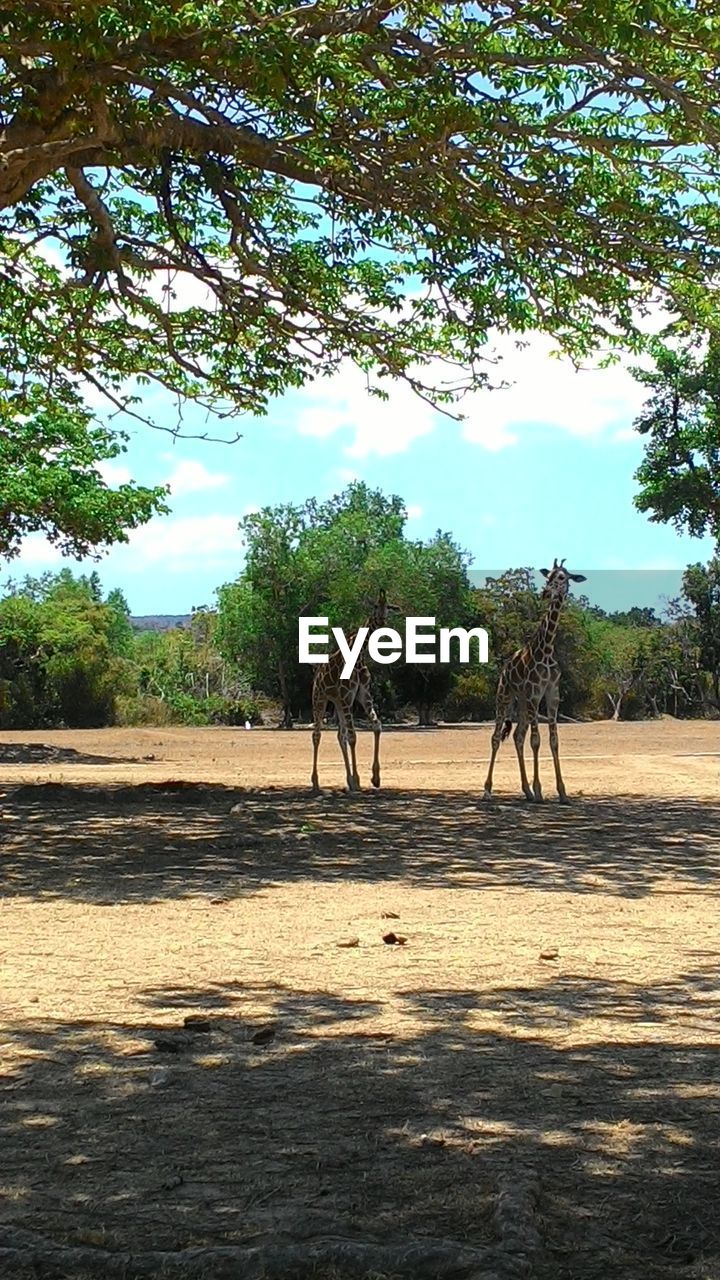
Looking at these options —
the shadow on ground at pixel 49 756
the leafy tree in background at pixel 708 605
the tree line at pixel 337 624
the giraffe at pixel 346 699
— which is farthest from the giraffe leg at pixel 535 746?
the leafy tree in background at pixel 708 605

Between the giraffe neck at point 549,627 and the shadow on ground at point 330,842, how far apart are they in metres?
1.95

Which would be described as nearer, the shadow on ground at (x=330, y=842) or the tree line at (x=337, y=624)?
the shadow on ground at (x=330, y=842)

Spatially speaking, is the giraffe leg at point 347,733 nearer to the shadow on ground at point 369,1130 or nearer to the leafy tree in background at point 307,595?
the shadow on ground at point 369,1130

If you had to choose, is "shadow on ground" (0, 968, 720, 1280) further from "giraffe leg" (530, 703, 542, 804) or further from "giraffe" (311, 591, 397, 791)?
"giraffe" (311, 591, 397, 791)

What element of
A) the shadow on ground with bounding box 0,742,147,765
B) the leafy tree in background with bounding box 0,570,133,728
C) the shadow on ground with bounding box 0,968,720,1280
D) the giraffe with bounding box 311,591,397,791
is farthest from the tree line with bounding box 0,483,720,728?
the shadow on ground with bounding box 0,968,720,1280

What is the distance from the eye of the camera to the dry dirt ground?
378cm

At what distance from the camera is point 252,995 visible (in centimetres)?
652

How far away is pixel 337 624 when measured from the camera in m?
47.6

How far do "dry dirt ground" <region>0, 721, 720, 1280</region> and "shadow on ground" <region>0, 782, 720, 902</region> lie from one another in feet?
0.22

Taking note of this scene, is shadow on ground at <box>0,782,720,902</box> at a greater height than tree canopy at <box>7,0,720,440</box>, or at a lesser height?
lesser

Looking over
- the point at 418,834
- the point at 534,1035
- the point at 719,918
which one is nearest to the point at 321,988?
the point at 534,1035

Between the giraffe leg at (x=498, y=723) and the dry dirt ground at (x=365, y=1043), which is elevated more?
the giraffe leg at (x=498, y=723)

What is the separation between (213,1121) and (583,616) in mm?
55288

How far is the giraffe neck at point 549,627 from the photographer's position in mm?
16484
